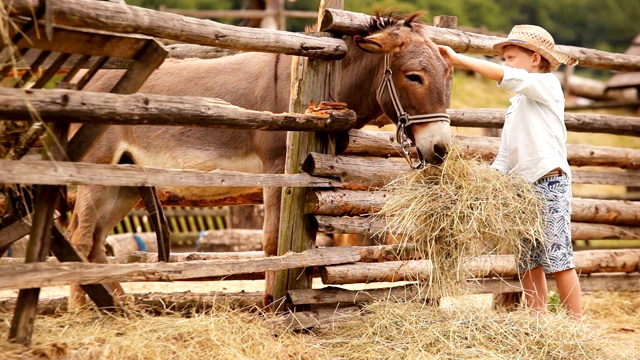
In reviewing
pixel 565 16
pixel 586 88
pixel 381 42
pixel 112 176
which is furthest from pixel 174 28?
pixel 565 16

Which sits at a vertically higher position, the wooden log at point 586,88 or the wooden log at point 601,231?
the wooden log at point 586,88

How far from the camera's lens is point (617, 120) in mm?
7523

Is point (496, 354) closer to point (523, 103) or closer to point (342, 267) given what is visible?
point (342, 267)

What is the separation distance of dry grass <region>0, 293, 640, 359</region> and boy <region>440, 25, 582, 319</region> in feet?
1.11

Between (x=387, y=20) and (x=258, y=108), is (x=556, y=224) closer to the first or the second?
(x=387, y=20)

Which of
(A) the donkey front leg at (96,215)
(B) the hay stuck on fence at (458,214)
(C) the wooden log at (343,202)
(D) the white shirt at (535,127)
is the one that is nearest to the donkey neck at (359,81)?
(C) the wooden log at (343,202)

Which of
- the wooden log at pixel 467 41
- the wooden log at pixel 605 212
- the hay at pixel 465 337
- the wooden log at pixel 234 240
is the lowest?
the wooden log at pixel 234 240

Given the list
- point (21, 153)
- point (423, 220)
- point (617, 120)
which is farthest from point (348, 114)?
point (617, 120)

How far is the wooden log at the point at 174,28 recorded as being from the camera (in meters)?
3.54

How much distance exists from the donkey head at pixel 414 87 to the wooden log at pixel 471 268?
813 millimetres

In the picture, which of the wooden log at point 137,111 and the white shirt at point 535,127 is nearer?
the wooden log at point 137,111

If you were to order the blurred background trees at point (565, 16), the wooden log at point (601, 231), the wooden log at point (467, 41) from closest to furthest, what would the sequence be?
1. the wooden log at point (467, 41)
2. the wooden log at point (601, 231)
3. the blurred background trees at point (565, 16)

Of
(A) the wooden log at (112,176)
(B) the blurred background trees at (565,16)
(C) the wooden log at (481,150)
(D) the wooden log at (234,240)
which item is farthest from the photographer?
(B) the blurred background trees at (565,16)

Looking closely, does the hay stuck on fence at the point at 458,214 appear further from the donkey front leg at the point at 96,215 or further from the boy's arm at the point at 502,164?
the donkey front leg at the point at 96,215
